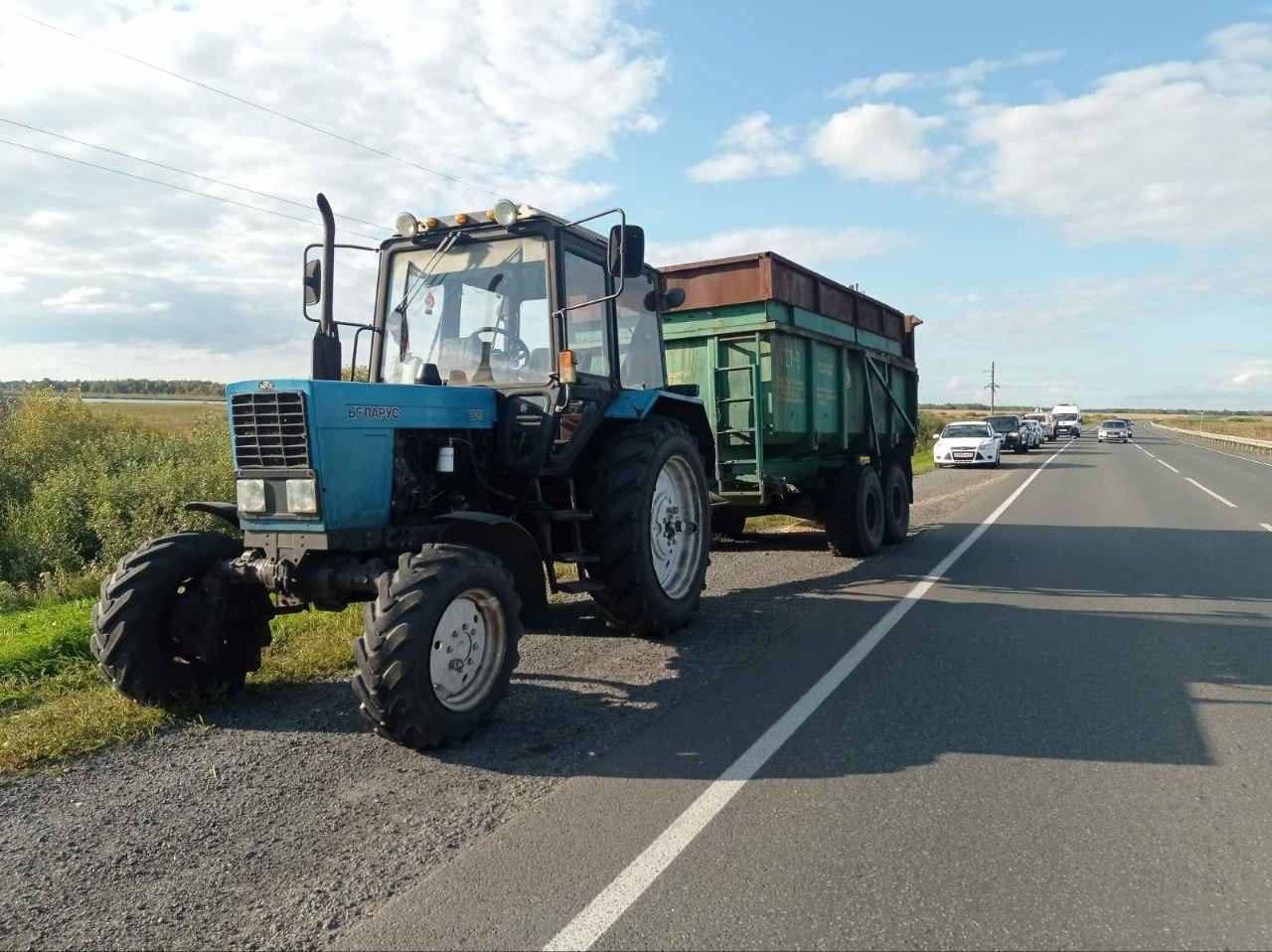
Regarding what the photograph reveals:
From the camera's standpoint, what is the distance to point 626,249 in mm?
→ 5574

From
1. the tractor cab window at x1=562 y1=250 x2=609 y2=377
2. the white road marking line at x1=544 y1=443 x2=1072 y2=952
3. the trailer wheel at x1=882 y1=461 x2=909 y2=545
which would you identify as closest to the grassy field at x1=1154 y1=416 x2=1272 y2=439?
the trailer wheel at x1=882 y1=461 x2=909 y2=545

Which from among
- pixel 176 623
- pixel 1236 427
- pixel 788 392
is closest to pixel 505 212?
pixel 176 623

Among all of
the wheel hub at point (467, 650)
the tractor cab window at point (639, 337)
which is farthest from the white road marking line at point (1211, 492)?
the wheel hub at point (467, 650)

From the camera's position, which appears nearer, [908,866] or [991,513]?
[908,866]

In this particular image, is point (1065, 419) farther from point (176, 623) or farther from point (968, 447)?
point (176, 623)

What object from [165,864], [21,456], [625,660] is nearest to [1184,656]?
[625,660]

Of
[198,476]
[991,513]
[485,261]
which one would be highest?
[485,261]

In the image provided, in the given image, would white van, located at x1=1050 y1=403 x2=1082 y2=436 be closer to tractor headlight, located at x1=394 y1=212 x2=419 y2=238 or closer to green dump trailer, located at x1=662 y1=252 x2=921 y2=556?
green dump trailer, located at x1=662 y1=252 x2=921 y2=556

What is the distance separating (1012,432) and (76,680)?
37.8 meters

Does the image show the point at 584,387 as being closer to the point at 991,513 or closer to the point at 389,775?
the point at 389,775

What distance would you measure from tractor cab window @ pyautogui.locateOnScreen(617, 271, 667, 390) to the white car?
22395 mm

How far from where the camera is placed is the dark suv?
38.3 metres

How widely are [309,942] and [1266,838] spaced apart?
3515mm

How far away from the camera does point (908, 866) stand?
3.29 m
